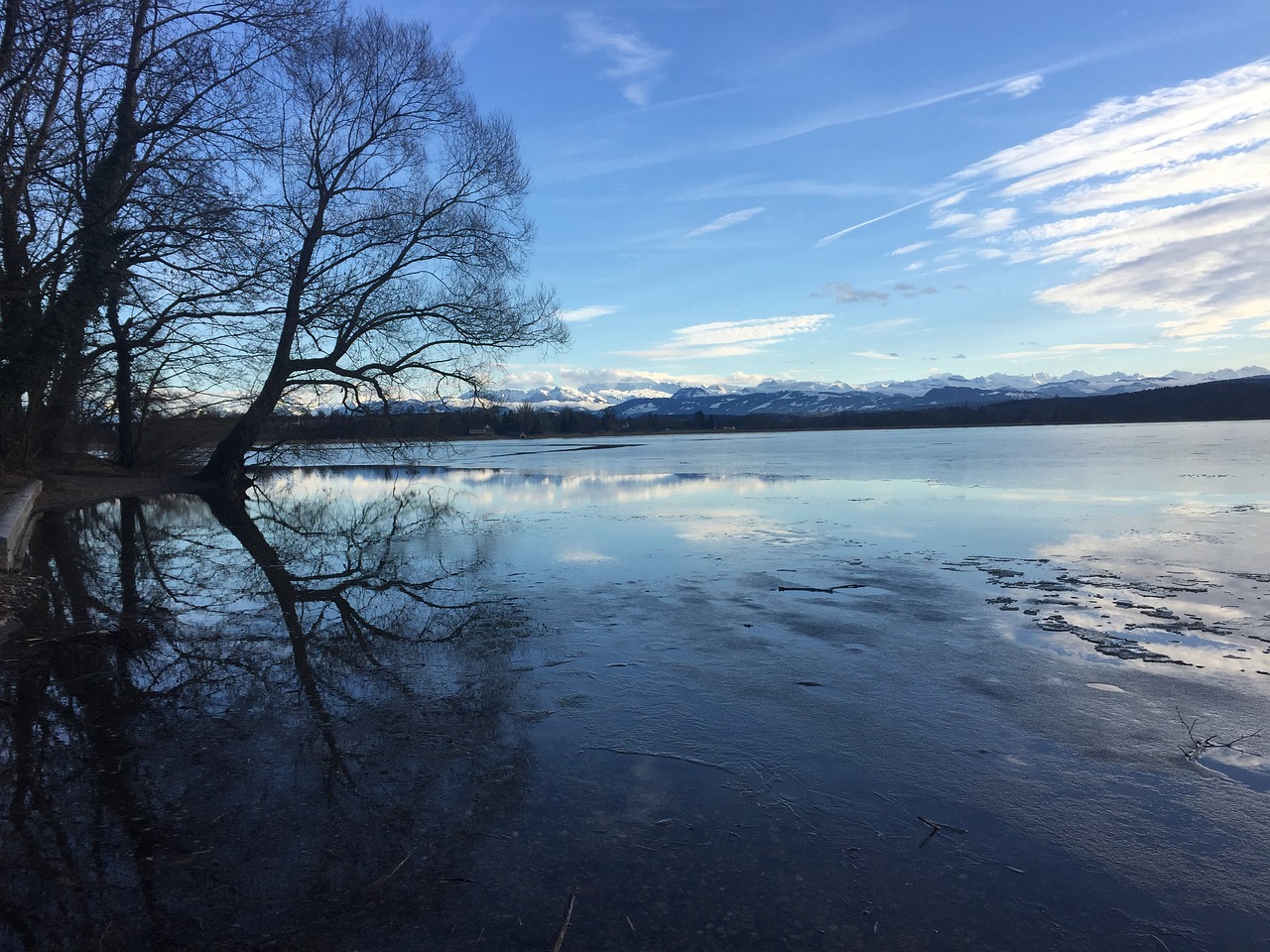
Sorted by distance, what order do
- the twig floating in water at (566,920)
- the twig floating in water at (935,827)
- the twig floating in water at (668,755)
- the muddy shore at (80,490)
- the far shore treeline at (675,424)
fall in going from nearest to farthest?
the twig floating in water at (566,920)
the twig floating in water at (935,827)
the twig floating in water at (668,755)
the muddy shore at (80,490)
the far shore treeline at (675,424)

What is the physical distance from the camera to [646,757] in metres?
4.24

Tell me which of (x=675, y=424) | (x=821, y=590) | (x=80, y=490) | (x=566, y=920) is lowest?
(x=821, y=590)

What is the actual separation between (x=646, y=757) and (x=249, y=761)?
218 cm

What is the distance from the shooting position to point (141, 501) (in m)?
19.6

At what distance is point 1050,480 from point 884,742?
1912cm

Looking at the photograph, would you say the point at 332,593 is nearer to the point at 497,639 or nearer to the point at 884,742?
the point at 497,639

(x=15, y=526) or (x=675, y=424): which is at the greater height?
(x=675, y=424)

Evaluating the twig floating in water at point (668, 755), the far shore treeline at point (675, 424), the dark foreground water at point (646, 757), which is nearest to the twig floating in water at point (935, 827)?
the dark foreground water at point (646, 757)

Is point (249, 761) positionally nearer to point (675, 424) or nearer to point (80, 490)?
point (80, 490)

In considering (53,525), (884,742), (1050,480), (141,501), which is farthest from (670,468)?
(884,742)

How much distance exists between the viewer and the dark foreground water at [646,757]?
288 cm

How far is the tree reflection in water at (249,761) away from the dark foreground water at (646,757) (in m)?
0.02

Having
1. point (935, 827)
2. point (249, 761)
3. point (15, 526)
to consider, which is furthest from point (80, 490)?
point (935, 827)

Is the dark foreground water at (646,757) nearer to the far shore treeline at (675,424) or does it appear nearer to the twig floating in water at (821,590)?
the twig floating in water at (821,590)
